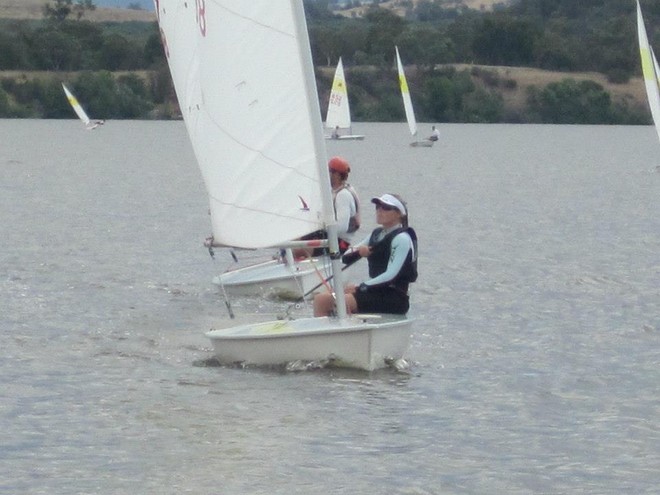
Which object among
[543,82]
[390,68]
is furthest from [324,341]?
[543,82]

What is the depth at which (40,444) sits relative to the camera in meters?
9.10

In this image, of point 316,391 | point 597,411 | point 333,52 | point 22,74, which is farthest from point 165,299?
point 333,52

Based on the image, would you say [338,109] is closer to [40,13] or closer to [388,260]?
[388,260]

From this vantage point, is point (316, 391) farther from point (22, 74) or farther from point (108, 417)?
point (22, 74)

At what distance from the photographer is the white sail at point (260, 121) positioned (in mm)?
10547

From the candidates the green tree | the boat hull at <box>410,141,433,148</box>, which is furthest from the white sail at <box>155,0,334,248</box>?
the green tree

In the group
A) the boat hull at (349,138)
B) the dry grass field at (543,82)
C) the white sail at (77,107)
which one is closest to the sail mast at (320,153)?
the boat hull at (349,138)

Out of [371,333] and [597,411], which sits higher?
[371,333]

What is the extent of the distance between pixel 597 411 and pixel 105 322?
16.4ft

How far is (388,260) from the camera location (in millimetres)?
10945

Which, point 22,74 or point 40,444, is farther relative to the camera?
point 22,74

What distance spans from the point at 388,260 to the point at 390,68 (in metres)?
85.1

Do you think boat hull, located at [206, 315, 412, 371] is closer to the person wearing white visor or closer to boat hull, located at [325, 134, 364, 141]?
the person wearing white visor

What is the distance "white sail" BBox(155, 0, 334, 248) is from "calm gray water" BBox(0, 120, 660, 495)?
109cm
